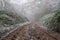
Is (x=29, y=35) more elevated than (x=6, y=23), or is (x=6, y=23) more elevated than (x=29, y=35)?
(x=29, y=35)

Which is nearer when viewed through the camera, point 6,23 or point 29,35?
point 29,35

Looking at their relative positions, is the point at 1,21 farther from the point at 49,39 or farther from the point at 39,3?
the point at 39,3

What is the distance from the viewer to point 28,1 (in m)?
43.9

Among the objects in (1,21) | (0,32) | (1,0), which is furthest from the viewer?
(1,0)

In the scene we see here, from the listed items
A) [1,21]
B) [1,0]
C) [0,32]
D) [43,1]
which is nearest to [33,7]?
[43,1]

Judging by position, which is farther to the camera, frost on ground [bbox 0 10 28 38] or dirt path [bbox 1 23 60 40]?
frost on ground [bbox 0 10 28 38]

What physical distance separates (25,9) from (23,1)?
537 centimetres

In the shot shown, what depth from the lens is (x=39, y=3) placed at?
34.3 metres

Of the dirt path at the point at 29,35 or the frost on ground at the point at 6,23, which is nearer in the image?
the dirt path at the point at 29,35

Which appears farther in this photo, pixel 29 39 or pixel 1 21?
pixel 1 21

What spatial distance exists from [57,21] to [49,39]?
3.57 meters

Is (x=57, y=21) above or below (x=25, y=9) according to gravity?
above

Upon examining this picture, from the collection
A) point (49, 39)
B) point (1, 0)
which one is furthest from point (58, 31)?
point (1, 0)

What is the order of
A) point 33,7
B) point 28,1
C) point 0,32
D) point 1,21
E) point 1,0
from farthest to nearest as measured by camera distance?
point 28,1
point 33,7
point 1,0
point 1,21
point 0,32
